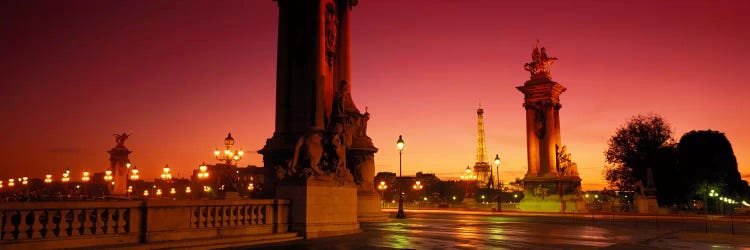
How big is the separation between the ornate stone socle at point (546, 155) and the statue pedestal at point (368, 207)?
118 feet

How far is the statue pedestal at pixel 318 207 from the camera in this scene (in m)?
19.2

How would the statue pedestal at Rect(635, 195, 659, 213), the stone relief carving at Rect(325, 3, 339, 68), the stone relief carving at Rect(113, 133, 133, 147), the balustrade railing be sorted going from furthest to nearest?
the stone relief carving at Rect(113, 133, 133, 147)
the statue pedestal at Rect(635, 195, 659, 213)
the stone relief carving at Rect(325, 3, 339, 68)
the balustrade railing

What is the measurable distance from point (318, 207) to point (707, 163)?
193ft

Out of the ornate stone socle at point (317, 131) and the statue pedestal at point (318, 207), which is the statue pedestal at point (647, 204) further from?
the statue pedestal at point (318, 207)

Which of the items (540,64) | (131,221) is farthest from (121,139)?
(131,221)

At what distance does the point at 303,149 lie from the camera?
Result: 67.1ft

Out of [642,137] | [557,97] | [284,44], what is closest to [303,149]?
[284,44]

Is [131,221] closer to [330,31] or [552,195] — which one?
[330,31]

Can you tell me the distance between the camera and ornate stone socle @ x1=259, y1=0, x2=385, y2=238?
19.9 metres

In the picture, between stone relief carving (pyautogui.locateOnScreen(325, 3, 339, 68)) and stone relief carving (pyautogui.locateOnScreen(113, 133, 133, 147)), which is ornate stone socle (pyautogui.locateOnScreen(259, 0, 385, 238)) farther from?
stone relief carving (pyautogui.locateOnScreen(113, 133, 133, 147))

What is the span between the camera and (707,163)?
6419cm

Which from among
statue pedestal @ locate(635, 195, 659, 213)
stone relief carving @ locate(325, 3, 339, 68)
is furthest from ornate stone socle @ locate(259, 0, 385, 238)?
statue pedestal @ locate(635, 195, 659, 213)

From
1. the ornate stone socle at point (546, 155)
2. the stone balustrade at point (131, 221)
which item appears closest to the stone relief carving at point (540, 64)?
the ornate stone socle at point (546, 155)

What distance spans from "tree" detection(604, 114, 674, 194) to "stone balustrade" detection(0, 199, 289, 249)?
59.6 meters
